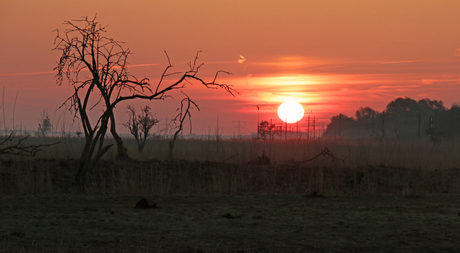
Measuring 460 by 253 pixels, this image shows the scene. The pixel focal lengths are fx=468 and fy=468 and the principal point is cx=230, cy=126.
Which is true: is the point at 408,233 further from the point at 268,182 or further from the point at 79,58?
the point at 79,58

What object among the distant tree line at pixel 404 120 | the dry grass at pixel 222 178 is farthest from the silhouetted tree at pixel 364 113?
the dry grass at pixel 222 178

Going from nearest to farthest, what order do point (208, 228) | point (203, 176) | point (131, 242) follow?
point (131, 242)
point (208, 228)
point (203, 176)

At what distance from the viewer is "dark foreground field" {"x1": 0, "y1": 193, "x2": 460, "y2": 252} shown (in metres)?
5.30

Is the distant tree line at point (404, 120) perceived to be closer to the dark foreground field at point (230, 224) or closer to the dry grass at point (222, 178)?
the dry grass at point (222, 178)

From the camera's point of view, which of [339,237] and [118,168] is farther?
[118,168]

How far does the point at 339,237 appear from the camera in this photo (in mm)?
5828

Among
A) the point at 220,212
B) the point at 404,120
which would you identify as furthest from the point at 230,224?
the point at 404,120

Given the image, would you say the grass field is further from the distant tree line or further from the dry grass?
the distant tree line

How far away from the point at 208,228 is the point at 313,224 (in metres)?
1.53

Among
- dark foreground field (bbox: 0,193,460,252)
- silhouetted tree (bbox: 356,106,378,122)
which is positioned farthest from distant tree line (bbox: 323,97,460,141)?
dark foreground field (bbox: 0,193,460,252)

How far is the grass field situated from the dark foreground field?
0.01 metres

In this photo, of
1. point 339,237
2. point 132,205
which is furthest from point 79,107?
point 339,237

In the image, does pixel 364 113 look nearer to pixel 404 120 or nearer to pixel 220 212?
pixel 404 120

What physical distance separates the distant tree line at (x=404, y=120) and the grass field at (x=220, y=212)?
59391 millimetres
